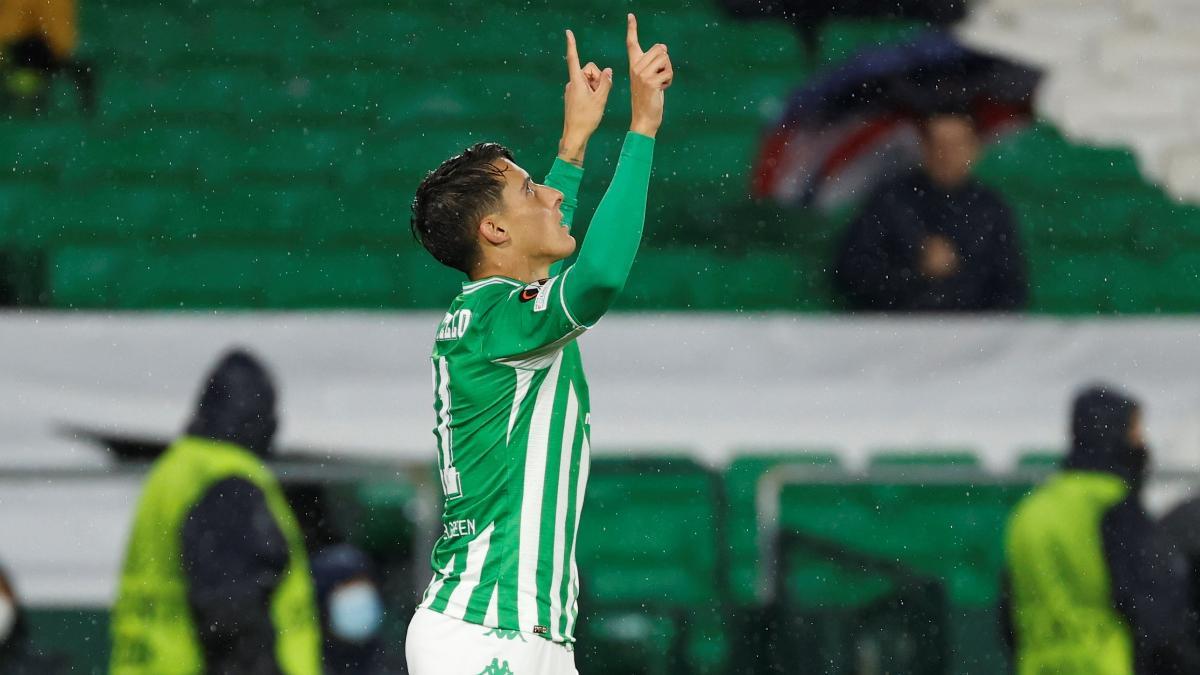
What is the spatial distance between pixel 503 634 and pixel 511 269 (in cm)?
55

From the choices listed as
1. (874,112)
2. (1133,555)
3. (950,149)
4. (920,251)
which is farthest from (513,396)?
(874,112)

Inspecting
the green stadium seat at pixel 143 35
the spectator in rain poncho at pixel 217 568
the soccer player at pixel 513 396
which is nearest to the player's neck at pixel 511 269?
the soccer player at pixel 513 396

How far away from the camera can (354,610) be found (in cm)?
450

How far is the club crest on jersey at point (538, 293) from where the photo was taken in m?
2.41

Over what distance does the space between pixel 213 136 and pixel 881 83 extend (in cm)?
222

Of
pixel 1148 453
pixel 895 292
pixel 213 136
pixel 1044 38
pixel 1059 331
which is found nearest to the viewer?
pixel 1148 453

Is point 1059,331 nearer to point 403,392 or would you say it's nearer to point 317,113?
point 403,392

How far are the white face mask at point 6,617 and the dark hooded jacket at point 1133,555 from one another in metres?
2.62

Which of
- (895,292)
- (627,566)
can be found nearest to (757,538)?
(627,566)

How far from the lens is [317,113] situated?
582 cm

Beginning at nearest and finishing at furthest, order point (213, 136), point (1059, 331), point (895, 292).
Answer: point (1059, 331), point (895, 292), point (213, 136)

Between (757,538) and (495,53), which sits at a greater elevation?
(495,53)

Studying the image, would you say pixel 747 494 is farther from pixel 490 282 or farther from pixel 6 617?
pixel 490 282

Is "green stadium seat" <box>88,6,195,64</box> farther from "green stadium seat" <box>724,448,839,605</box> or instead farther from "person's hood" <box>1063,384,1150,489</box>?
"person's hood" <box>1063,384,1150,489</box>
